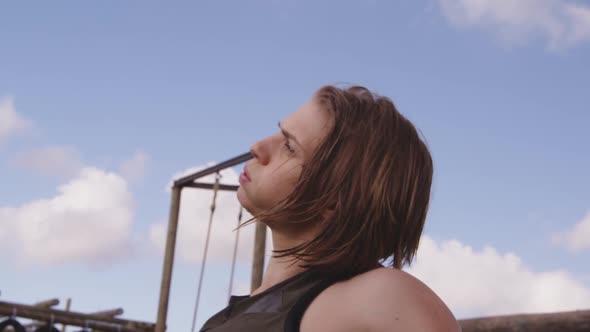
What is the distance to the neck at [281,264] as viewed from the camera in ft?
3.84

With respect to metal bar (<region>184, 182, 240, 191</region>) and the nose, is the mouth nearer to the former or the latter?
the nose

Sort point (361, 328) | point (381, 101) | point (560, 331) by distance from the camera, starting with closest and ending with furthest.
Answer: point (361, 328) < point (381, 101) < point (560, 331)

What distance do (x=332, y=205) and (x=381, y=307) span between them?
0.72ft

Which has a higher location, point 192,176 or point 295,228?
point 192,176

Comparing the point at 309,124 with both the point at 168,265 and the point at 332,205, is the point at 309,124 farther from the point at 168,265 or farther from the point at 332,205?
the point at 168,265

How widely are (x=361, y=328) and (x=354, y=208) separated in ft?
0.67

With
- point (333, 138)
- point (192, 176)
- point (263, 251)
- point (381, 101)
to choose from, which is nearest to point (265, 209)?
point (333, 138)

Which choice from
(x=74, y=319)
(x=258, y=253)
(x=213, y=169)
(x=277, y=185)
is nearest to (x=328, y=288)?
(x=277, y=185)

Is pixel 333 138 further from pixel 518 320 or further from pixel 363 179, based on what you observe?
pixel 518 320

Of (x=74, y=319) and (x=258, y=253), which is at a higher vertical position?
(x=258, y=253)

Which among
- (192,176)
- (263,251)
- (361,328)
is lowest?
(361,328)

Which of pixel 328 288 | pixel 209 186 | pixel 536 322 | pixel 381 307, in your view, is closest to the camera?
pixel 381 307

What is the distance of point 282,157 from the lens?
118 centimetres

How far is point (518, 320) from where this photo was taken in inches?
96.3
